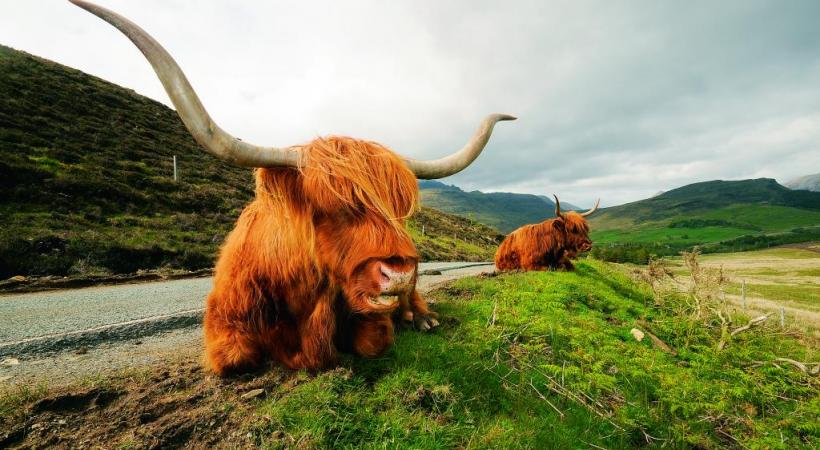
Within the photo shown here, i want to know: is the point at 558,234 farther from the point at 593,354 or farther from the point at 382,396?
the point at 382,396

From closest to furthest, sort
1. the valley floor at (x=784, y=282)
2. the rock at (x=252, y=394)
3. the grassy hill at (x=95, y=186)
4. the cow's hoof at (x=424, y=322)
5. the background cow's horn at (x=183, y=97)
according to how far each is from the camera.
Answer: the background cow's horn at (x=183, y=97)
the rock at (x=252, y=394)
the cow's hoof at (x=424, y=322)
the grassy hill at (x=95, y=186)
the valley floor at (x=784, y=282)

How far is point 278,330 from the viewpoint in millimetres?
2695

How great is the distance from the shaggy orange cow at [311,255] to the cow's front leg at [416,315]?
124 centimetres

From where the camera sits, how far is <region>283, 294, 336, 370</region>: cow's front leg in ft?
8.63

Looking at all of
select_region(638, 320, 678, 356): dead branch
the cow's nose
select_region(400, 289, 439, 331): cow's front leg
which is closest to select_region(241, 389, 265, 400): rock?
the cow's nose

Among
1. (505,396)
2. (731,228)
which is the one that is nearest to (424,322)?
(505,396)

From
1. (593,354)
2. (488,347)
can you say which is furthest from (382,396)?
(593,354)

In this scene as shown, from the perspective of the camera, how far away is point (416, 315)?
432cm

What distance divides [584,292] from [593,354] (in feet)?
8.99

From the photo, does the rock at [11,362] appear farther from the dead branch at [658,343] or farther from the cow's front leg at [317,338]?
the dead branch at [658,343]

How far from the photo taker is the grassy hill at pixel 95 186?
9.48 m

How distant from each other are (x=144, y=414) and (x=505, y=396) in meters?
2.49

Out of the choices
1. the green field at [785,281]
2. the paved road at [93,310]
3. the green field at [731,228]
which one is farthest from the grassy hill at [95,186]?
the green field at [731,228]

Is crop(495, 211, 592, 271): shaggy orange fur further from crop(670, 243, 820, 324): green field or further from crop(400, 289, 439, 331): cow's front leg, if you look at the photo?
crop(400, 289, 439, 331): cow's front leg
